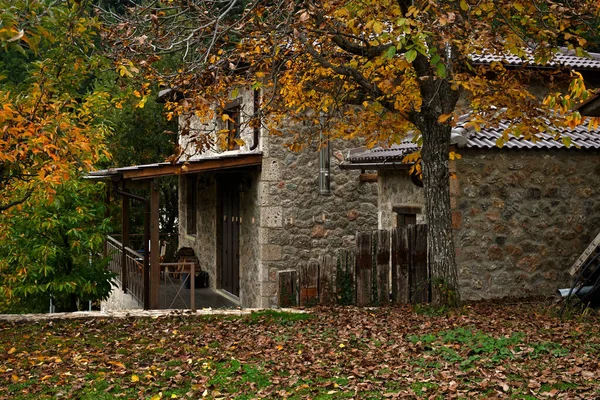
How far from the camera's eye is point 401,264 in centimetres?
1148

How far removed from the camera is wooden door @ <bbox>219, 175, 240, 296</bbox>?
55.8 feet

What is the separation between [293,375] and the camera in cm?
693

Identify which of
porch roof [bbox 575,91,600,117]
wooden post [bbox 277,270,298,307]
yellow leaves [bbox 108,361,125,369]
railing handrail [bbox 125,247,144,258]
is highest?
porch roof [bbox 575,91,600,117]

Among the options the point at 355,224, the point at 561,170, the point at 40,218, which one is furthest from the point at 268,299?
the point at 561,170

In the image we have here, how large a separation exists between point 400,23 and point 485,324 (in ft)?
12.1

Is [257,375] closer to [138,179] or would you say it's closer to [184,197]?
[138,179]

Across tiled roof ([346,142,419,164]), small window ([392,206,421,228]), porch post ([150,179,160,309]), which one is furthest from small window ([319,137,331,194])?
porch post ([150,179,160,309])

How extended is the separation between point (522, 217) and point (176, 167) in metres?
5.77

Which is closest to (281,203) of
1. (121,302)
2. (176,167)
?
(176,167)

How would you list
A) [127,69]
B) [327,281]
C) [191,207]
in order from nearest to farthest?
[127,69] < [327,281] < [191,207]

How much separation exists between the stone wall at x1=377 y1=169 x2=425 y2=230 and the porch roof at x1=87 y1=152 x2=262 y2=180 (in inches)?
98.8

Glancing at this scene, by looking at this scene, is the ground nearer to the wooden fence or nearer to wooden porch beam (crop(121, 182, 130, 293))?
the wooden fence

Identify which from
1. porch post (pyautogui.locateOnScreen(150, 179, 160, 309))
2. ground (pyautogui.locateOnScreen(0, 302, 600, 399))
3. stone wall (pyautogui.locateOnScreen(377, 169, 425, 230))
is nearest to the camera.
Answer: ground (pyautogui.locateOnScreen(0, 302, 600, 399))

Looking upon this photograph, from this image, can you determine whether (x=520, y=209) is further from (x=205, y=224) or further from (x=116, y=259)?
(x=116, y=259)
